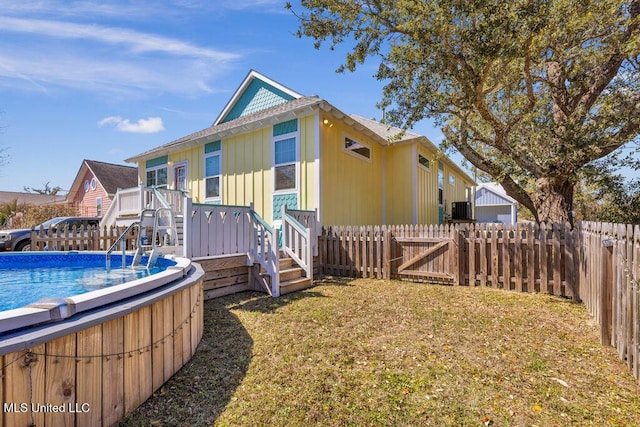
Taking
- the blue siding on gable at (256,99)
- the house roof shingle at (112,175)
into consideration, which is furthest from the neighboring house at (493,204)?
the house roof shingle at (112,175)

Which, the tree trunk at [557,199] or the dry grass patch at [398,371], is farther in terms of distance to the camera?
the tree trunk at [557,199]

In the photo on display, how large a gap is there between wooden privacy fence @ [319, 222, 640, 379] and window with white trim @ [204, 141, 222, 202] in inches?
197

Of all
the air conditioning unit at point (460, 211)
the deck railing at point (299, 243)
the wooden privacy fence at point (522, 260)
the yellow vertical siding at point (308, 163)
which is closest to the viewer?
the wooden privacy fence at point (522, 260)

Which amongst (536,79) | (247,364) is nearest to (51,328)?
(247,364)

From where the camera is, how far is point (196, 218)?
5.82 meters

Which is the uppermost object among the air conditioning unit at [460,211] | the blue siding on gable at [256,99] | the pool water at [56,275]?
the blue siding on gable at [256,99]

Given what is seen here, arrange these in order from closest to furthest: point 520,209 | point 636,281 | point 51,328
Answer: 1. point 51,328
2. point 636,281
3. point 520,209

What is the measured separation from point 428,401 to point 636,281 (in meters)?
2.23

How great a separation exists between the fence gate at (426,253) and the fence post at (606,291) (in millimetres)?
3557

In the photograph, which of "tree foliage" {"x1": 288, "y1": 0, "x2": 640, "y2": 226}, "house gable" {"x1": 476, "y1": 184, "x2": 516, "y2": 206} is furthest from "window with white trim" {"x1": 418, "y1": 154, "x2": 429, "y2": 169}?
"house gable" {"x1": 476, "y1": 184, "x2": 516, "y2": 206}

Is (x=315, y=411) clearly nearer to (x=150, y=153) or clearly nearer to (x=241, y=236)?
(x=241, y=236)

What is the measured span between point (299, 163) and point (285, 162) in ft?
1.96

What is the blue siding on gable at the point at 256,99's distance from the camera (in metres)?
11.8

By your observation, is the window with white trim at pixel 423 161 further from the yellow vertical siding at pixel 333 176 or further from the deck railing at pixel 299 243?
the deck railing at pixel 299 243
